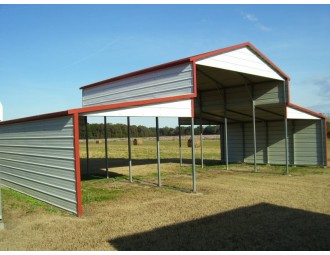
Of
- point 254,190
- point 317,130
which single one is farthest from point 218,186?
point 317,130

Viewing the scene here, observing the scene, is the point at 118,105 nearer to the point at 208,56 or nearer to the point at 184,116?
the point at 184,116

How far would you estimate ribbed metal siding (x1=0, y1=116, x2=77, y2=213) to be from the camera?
9359 millimetres

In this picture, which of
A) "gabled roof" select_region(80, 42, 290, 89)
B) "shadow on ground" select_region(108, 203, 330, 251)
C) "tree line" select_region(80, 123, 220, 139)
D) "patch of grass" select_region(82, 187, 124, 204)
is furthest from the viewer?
"tree line" select_region(80, 123, 220, 139)

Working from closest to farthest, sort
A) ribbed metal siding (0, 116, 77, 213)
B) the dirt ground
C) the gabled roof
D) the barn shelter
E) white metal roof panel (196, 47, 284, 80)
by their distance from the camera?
the dirt ground, ribbed metal siding (0, 116, 77, 213), the barn shelter, the gabled roof, white metal roof panel (196, 47, 284, 80)

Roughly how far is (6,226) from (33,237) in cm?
136

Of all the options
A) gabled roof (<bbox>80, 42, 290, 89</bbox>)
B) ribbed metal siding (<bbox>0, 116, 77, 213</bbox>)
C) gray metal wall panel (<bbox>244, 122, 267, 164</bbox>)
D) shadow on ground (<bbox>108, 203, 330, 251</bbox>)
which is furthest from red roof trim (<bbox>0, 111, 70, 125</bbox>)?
gray metal wall panel (<bbox>244, 122, 267, 164</bbox>)

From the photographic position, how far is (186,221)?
8.23 m

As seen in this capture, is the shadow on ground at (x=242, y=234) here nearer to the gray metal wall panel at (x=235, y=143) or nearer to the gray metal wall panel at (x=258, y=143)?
the gray metal wall panel at (x=258, y=143)

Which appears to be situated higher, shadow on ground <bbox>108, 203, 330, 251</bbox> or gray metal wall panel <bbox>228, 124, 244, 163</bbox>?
gray metal wall panel <bbox>228, 124, 244, 163</bbox>

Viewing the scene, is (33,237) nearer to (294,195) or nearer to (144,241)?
(144,241)

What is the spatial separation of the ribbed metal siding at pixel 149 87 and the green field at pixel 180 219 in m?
3.87

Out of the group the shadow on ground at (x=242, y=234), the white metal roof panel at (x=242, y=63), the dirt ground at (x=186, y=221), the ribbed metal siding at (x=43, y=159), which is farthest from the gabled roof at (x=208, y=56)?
the shadow on ground at (x=242, y=234)

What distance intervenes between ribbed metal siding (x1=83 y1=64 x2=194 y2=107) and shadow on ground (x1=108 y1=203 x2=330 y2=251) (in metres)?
5.66

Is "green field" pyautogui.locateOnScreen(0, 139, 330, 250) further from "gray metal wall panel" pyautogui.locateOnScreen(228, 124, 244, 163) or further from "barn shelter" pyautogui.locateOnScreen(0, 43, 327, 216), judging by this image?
"gray metal wall panel" pyautogui.locateOnScreen(228, 124, 244, 163)
